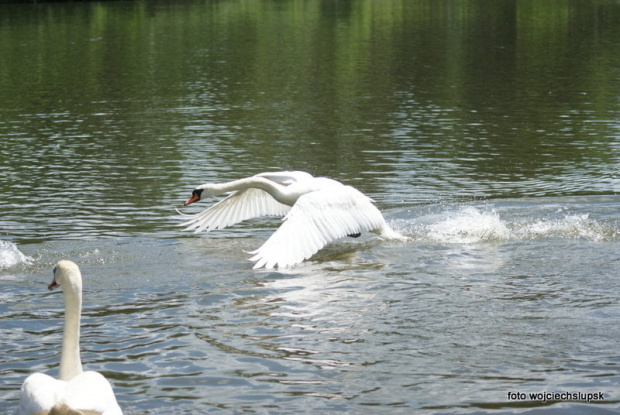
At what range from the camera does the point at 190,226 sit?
1388 centimetres

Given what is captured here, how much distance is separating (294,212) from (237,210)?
2.23 m

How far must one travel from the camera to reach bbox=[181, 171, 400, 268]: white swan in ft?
38.0

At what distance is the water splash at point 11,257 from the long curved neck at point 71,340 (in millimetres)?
5503

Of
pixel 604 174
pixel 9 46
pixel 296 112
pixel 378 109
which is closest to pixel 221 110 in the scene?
pixel 296 112

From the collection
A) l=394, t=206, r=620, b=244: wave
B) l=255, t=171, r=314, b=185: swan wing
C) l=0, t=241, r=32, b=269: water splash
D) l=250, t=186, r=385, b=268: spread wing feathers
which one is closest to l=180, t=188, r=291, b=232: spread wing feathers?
l=255, t=171, r=314, b=185: swan wing

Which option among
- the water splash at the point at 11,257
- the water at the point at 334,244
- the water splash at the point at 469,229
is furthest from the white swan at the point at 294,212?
the water splash at the point at 11,257

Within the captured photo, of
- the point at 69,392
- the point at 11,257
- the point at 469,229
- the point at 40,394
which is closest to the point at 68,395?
the point at 69,392

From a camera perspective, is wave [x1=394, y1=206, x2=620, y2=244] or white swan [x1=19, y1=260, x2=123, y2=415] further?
wave [x1=394, y1=206, x2=620, y2=244]

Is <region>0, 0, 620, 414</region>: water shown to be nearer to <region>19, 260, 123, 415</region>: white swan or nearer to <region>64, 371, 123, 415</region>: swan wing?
<region>19, 260, 123, 415</region>: white swan

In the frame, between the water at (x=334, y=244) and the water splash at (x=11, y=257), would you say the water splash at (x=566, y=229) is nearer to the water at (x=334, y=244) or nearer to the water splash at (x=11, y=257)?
the water at (x=334, y=244)

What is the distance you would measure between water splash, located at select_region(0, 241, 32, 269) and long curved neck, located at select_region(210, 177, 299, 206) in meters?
2.37

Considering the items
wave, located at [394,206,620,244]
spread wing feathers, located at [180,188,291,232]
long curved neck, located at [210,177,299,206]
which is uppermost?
long curved neck, located at [210,177,299,206]

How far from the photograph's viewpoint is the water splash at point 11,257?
12.0 meters

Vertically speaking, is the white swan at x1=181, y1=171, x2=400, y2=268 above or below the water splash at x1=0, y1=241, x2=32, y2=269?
above
